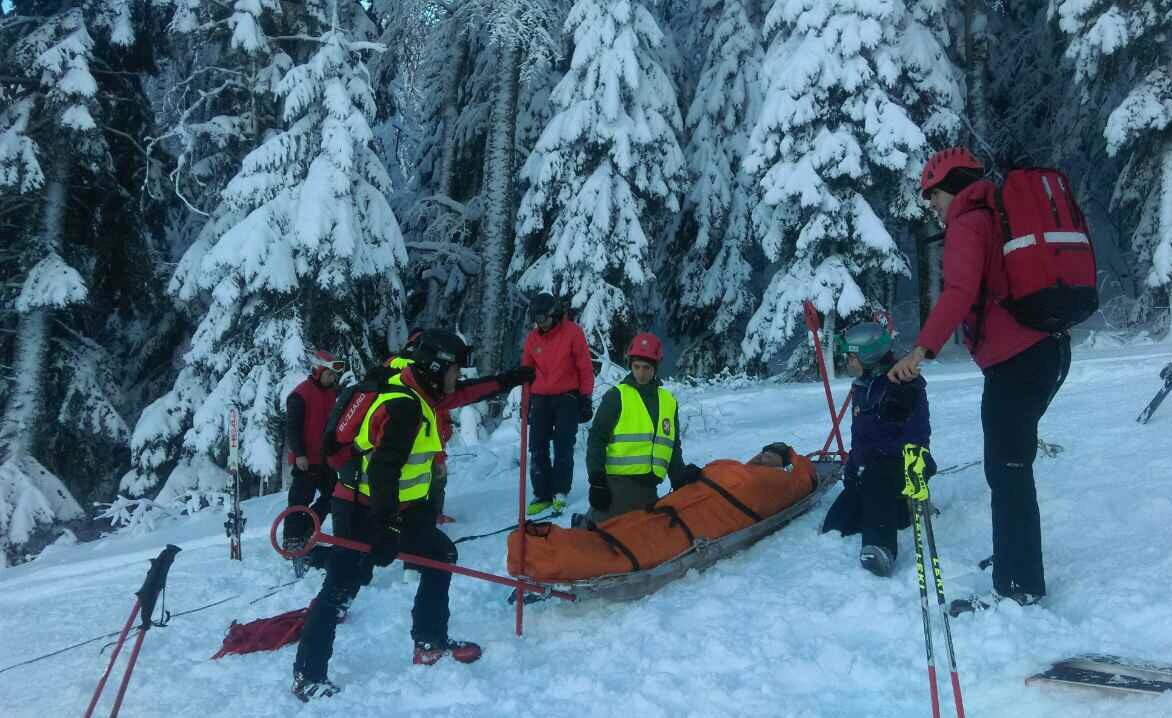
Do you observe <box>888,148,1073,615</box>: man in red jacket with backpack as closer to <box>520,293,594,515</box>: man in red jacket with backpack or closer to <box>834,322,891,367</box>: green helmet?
<box>834,322,891,367</box>: green helmet

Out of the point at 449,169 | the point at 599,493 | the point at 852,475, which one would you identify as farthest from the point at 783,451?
the point at 449,169

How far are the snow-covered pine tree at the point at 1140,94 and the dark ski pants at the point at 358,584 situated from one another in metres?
12.8

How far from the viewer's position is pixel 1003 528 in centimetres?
380

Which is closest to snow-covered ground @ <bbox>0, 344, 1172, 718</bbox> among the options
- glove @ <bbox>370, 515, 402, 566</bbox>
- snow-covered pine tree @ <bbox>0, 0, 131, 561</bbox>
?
glove @ <bbox>370, 515, 402, 566</bbox>

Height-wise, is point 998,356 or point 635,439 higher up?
point 998,356

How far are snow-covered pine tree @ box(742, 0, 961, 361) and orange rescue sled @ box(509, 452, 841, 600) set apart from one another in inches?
319

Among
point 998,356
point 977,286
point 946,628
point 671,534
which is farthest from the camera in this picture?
point 671,534

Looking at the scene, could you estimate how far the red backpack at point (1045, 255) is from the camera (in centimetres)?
347

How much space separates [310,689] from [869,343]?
344 centimetres

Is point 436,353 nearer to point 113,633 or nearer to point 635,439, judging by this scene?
point 635,439

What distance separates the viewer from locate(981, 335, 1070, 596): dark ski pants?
3680mm

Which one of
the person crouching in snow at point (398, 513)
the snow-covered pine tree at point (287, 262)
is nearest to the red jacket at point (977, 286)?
the person crouching in snow at point (398, 513)

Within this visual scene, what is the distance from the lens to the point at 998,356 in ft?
12.2

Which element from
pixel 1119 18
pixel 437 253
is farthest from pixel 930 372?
pixel 437 253
